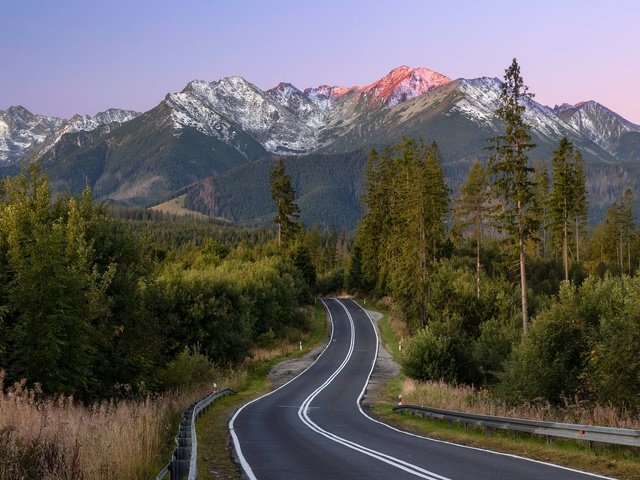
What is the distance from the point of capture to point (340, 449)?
16531 mm

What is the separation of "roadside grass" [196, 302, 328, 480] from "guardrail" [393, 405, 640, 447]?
7.15 metres

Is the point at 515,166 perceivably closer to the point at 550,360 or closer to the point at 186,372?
the point at 550,360

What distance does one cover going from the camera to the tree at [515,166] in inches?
1510

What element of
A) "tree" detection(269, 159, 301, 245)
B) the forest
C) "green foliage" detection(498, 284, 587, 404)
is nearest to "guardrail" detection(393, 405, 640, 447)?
"green foliage" detection(498, 284, 587, 404)

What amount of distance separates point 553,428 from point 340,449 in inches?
207

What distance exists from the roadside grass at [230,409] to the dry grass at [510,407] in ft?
27.3

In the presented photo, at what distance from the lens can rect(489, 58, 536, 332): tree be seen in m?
38.3

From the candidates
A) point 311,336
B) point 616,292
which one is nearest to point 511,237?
point 616,292

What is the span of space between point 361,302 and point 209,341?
57734 millimetres

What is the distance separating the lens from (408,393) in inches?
1234

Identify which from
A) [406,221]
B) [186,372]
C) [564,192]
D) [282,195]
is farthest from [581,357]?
[282,195]

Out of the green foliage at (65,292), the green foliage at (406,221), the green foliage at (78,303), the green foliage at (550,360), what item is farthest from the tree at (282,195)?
the green foliage at (550,360)

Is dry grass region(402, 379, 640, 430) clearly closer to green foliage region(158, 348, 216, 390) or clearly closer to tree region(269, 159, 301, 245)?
green foliage region(158, 348, 216, 390)

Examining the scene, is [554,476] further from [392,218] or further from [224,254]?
[224,254]
